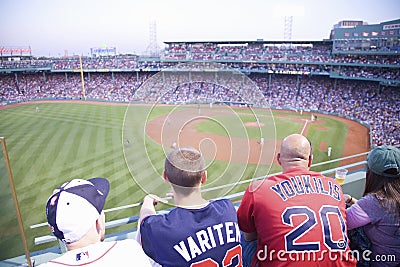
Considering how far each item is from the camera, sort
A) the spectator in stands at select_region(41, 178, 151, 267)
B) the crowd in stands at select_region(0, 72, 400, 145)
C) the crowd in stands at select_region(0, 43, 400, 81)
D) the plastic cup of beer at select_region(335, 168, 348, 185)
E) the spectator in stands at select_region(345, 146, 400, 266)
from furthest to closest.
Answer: the crowd in stands at select_region(0, 43, 400, 81), the crowd in stands at select_region(0, 72, 400, 145), the plastic cup of beer at select_region(335, 168, 348, 185), the spectator in stands at select_region(345, 146, 400, 266), the spectator in stands at select_region(41, 178, 151, 267)

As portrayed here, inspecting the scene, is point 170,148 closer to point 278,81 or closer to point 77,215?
point 77,215

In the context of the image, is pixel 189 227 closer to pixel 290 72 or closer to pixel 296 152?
pixel 296 152

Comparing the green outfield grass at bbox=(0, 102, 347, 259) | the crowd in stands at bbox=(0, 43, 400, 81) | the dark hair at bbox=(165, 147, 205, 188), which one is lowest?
the green outfield grass at bbox=(0, 102, 347, 259)

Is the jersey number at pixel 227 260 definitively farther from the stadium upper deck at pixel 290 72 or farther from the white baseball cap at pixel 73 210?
the stadium upper deck at pixel 290 72

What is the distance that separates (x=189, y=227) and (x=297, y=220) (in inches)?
26.2

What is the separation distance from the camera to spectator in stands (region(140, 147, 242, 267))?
144 centimetres

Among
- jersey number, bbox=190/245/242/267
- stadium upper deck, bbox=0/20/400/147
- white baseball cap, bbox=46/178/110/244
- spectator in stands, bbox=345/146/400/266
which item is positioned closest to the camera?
white baseball cap, bbox=46/178/110/244

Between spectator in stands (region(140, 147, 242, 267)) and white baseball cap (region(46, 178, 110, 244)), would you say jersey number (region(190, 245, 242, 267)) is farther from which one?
white baseball cap (region(46, 178, 110, 244))

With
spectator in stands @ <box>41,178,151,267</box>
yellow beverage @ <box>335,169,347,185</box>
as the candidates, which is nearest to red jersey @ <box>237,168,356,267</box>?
spectator in stands @ <box>41,178,151,267</box>

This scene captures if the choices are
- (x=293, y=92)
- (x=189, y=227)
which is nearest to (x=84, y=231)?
(x=189, y=227)

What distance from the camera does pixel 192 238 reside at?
1.45m

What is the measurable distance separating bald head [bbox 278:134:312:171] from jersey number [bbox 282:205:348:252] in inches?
14.2

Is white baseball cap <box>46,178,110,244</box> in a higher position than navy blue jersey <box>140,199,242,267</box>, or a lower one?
higher

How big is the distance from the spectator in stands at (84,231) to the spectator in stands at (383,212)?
1.47 m
